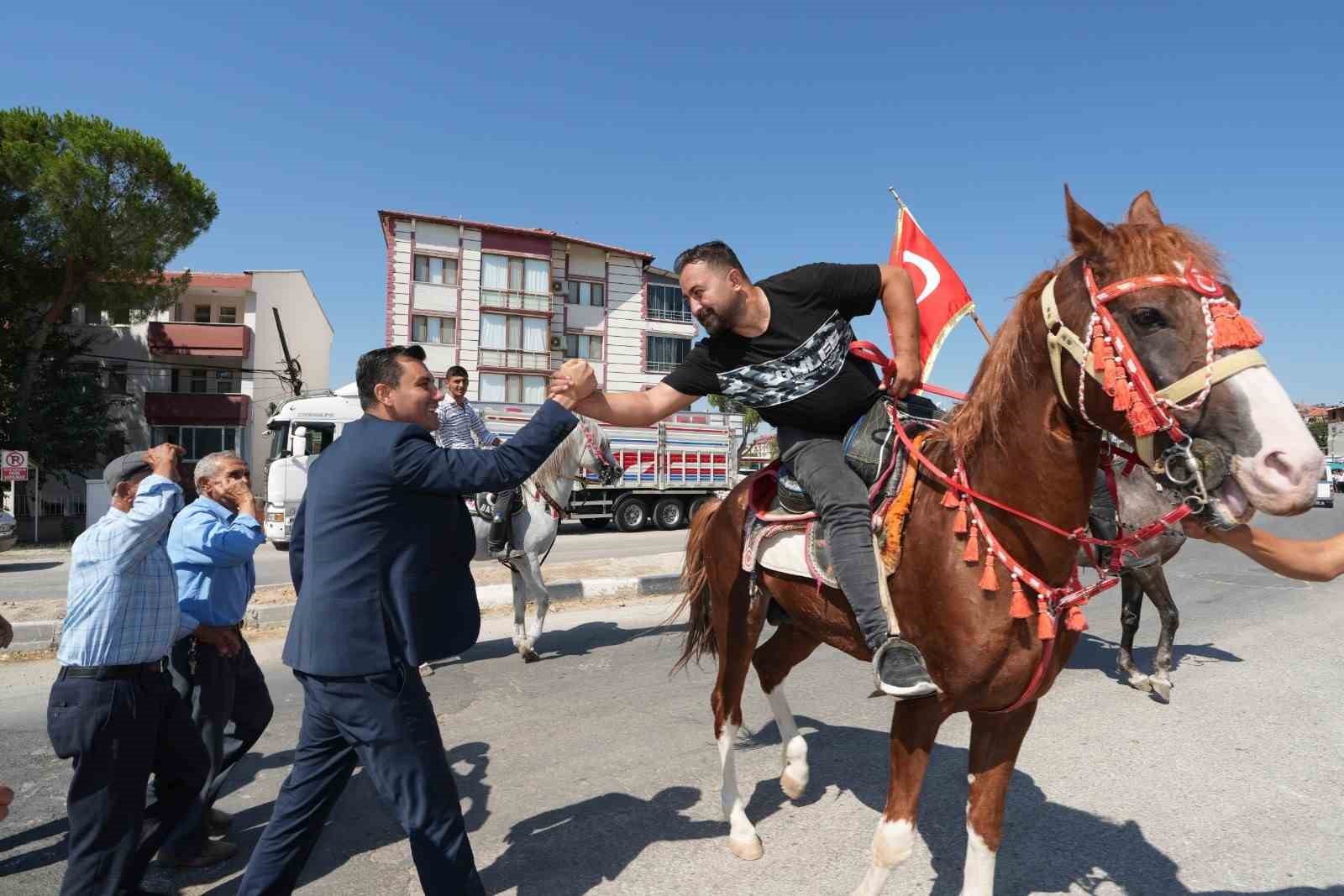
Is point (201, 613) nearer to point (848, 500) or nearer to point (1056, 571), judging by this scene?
point (848, 500)

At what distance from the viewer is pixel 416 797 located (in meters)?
2.49

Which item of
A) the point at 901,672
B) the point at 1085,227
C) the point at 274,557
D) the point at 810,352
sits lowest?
the point at 274,557

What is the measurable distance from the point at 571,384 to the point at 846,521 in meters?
1.12

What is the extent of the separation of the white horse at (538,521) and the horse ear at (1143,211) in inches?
200

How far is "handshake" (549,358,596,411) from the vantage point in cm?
277

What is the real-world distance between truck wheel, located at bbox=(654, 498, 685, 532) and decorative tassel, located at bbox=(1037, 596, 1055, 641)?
1808cm

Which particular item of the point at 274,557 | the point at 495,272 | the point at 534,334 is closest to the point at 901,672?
the point at 274,557

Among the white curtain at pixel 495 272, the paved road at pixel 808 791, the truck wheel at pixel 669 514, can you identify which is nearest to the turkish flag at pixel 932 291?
the paved road at pixel 808 791

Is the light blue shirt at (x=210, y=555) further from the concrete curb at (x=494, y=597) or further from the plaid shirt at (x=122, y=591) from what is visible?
the concrete curb at (x=494, y=597)

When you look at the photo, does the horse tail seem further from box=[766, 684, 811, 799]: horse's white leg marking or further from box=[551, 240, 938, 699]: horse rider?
box=[551, 240, 938, 699]: horse rider

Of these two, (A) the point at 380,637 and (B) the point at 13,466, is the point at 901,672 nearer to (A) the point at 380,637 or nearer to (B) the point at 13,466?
(A) the point at 380,637

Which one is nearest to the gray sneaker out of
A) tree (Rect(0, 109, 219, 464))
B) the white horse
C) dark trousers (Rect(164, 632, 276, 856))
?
dark trousers (Rect(164, 632, 276, 856))

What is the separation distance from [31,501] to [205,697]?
26.6 m

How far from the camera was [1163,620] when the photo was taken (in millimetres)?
6031
